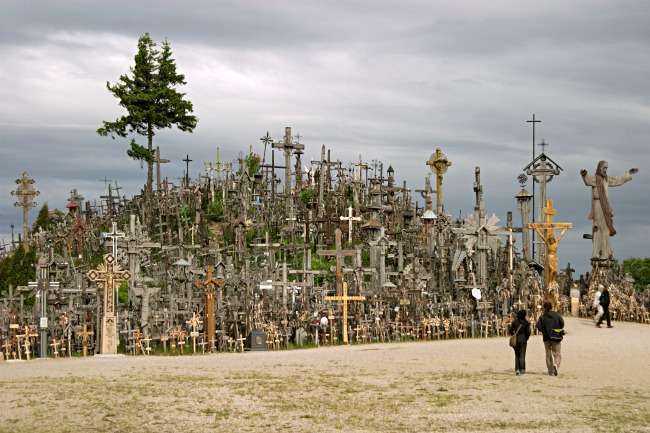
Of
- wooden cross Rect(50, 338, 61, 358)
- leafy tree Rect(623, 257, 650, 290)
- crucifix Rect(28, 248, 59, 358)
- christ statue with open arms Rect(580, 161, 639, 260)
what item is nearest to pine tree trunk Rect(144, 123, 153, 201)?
crucifix Rect(28, 248, 59, 358)

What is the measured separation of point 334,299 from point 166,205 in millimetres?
17862

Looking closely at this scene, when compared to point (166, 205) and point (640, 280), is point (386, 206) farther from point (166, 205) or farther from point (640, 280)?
point (640, 280)

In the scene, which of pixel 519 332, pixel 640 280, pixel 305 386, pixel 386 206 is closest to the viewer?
pixel 305 386

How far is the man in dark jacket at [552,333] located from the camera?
70.4 feet

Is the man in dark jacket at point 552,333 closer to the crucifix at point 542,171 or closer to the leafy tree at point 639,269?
the crucifix at point 542,171

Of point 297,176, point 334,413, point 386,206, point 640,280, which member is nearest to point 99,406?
point 334,413

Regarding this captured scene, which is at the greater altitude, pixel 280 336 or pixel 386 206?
pixel 386 206

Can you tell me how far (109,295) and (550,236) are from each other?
2052 centimetres

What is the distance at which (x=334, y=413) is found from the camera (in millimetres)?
17141

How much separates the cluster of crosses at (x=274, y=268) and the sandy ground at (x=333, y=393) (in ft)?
8.26

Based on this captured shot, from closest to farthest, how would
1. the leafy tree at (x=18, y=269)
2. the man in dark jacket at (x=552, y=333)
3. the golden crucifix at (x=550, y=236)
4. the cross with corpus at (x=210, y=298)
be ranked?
the man in dark jacket at (x=552, y=333)
the cross with corpus at (x=210, y=298)
the golden crucifix at (x=550, y=236)
the leafy tree at (x=18, y=269)

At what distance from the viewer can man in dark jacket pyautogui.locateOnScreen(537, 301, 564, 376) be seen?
21.5 m

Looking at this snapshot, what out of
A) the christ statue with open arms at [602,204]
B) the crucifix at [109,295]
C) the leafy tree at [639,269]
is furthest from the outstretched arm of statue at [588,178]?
the leafy tree at [639,269]

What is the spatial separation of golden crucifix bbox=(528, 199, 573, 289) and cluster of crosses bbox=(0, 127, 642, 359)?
7cm
